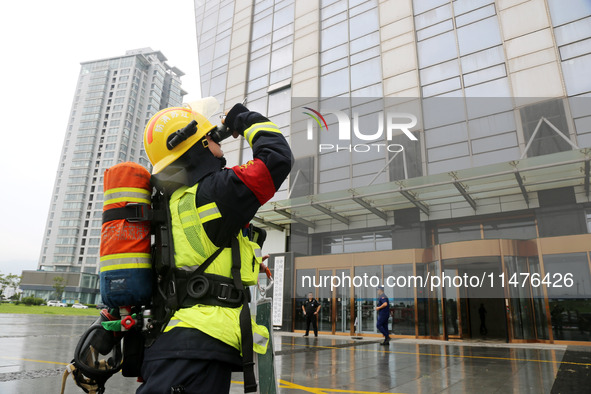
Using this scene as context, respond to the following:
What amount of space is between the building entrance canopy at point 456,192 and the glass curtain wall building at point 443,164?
0.23ft

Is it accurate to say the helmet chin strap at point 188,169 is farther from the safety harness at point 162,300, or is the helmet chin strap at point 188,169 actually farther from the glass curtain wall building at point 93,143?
the glass curtain wall building at point 93,143

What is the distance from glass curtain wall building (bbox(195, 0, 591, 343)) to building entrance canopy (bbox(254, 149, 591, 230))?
7cm

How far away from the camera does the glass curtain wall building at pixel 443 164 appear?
13.2 m

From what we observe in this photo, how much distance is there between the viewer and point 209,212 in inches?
60.6

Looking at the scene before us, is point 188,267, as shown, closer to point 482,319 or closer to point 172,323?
point 172,323

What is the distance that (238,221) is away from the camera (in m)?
1.55

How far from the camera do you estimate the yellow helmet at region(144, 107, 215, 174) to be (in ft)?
5.53

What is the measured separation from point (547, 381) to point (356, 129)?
1520 cm

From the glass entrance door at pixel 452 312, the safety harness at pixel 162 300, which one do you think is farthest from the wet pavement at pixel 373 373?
the glass entrance door at pixel 452 312

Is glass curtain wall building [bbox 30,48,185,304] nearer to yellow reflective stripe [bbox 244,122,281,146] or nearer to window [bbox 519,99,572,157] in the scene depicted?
window [bbox 519,99,572,157]

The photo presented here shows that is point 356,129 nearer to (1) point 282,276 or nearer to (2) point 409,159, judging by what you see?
(2) point 409,159

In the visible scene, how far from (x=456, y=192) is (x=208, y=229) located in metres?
14.9

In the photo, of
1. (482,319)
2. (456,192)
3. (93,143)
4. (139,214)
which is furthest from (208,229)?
(93,143)

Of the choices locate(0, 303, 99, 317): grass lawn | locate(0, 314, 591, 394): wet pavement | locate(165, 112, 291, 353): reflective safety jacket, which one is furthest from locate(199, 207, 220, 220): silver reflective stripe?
locate(0, 303, 99, 317): grass lawn
